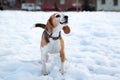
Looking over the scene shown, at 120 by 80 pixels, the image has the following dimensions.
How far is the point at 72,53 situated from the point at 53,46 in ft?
6.11

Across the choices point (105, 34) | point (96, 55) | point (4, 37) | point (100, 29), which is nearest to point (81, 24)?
point (100, 29)

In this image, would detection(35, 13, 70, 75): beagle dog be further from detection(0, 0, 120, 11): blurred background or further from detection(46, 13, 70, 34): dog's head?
detection(0, 0, 120, 11): blurred background

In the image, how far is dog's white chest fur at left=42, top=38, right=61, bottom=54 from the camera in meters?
5.63

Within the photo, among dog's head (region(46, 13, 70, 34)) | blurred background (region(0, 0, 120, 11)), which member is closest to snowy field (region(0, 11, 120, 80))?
dog's head (region(46, 13, 70, 34))

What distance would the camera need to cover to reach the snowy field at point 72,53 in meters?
5.89

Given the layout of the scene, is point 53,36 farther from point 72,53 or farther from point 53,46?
point 72,53

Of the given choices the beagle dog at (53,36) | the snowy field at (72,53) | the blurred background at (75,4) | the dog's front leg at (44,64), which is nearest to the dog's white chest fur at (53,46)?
the beagle dog at (53,36)

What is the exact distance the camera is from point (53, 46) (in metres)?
5.66

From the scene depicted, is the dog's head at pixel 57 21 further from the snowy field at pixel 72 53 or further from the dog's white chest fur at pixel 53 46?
the snowy field at pixel 72 53

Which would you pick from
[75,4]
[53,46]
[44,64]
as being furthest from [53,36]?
[75,4]

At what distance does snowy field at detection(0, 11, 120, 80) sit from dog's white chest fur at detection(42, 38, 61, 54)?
1.32ft

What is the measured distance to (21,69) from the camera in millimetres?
6082

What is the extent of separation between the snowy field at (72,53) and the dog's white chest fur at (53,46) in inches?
15.8

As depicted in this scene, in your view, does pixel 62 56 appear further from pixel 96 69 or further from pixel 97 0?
pixel 97 0
